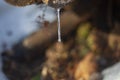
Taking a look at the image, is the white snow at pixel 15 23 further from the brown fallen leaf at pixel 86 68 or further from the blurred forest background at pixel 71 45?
the brown fallen leaf at pixel 86 68

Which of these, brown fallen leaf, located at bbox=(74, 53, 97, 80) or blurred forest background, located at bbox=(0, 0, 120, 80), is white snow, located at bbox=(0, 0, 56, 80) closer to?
blurred forest background, located at bbox=(0, 0, 120, 80)

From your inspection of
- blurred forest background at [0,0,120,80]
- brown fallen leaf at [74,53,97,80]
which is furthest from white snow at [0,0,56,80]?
brown fallen leaf at [74,53,97,80]

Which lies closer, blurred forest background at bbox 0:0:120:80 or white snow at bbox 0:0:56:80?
blurred forest background at bbox 0:0:120:80

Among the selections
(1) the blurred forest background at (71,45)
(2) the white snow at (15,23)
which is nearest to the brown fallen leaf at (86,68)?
(1) the blurred forest background at (71,45)

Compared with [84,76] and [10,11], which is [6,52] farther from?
[84,76]

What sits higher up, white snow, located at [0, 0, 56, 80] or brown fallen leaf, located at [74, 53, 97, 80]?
white snow, located at [0, 0, 56, 80]

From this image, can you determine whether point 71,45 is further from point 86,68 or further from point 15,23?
point 15,23

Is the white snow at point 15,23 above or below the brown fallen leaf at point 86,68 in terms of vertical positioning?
above

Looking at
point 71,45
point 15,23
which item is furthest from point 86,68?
point 15,23
